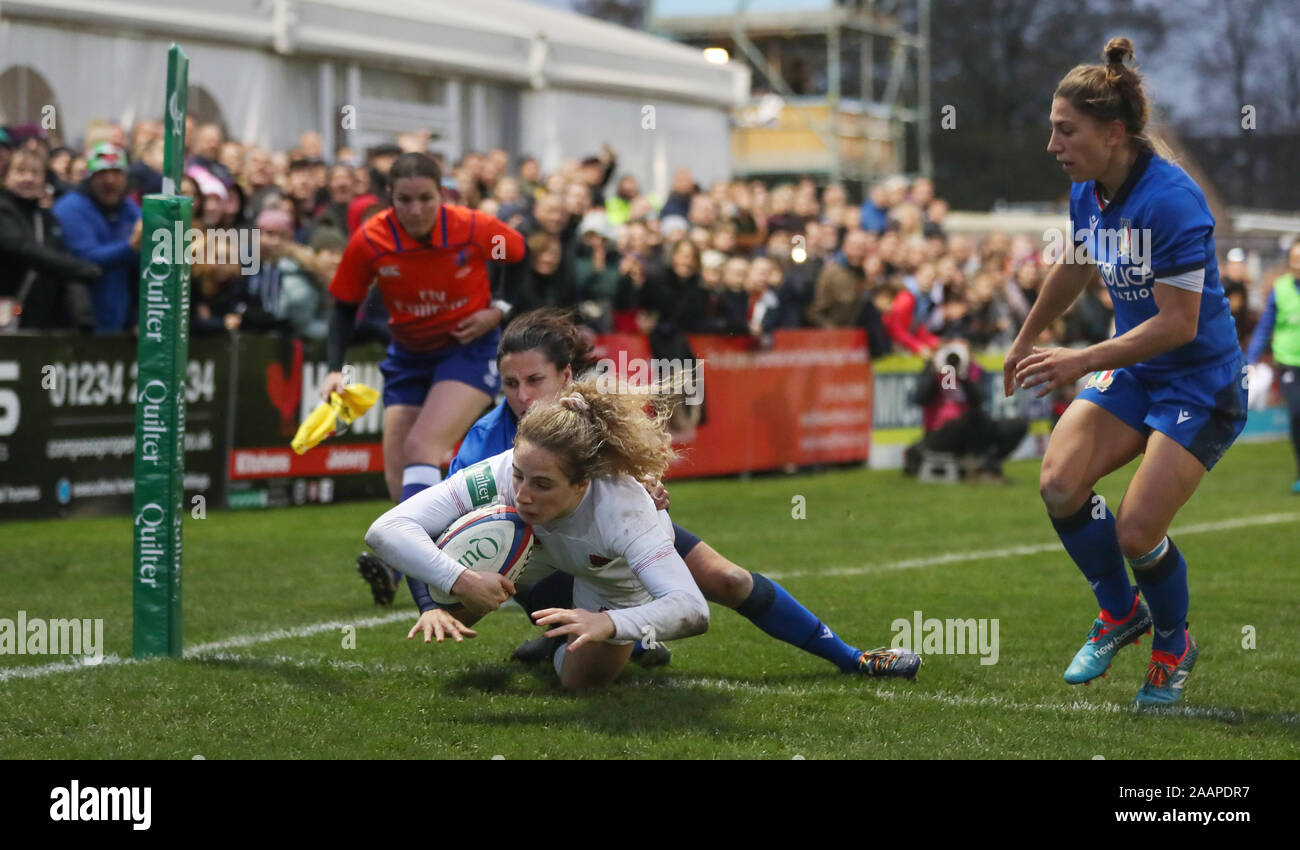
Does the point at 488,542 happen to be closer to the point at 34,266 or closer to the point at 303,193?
the point at 34,266

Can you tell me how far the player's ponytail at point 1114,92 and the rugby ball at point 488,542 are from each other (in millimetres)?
2366

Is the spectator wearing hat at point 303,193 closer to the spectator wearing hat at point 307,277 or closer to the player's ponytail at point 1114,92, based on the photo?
the spectator wearing hat at point 307,277

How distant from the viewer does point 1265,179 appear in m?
35.2

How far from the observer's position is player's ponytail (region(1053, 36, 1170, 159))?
18.6ft

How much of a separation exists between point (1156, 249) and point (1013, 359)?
67 cm

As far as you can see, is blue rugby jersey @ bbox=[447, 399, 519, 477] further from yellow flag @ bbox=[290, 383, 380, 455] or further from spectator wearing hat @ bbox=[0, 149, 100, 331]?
spectator wearing hat @ bbox=[0, 149, 100, 331]

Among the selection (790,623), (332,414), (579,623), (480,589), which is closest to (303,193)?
(332,414)

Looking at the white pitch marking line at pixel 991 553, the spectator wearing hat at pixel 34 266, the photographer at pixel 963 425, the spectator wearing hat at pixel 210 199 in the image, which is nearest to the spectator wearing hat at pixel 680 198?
the photographer at pixel 963 425

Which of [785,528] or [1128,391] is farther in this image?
[785,528]

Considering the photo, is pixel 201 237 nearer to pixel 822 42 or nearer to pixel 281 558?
pixel 281 558
